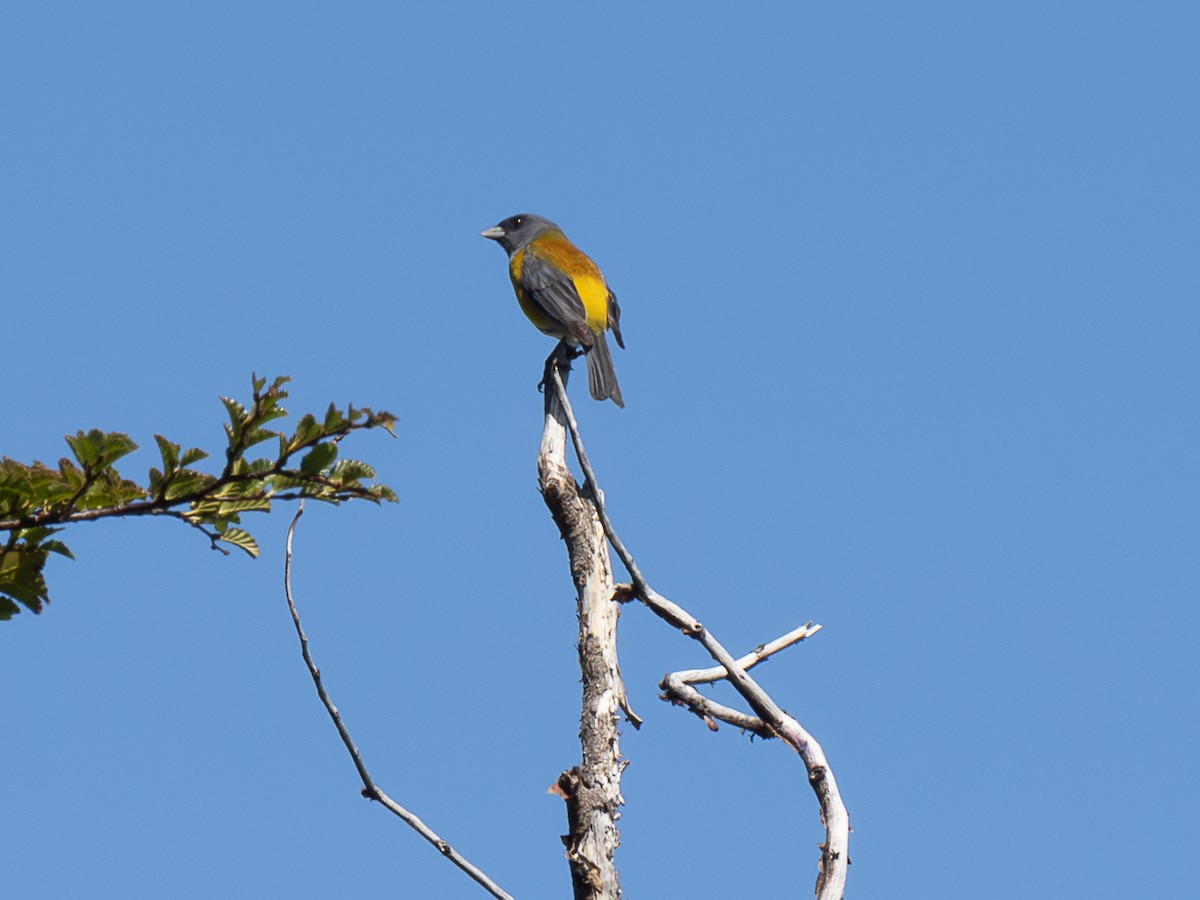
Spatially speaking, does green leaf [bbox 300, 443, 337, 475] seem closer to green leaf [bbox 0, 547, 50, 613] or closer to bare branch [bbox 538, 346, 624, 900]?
green leaf [bbox 0, 547, 50, 613]

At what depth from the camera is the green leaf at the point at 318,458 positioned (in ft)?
8.50

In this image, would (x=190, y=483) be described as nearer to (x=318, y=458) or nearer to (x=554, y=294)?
(x=318, y=458)

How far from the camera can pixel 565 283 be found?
8727 mm

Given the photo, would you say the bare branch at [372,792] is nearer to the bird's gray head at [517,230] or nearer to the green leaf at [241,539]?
the green leaf at [241,539]

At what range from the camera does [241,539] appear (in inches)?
107

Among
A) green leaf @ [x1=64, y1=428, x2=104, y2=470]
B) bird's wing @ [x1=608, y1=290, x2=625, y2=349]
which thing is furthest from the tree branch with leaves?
bird's wing @ [x1=608, y1=290, x2=625, y2=349]

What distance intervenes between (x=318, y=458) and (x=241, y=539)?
0.28 meters

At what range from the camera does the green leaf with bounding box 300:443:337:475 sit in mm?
2590

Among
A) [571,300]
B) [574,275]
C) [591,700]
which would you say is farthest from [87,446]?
[574,275]

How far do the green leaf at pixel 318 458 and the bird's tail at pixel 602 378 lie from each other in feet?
17.1

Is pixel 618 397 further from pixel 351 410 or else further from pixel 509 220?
pixel 351 410

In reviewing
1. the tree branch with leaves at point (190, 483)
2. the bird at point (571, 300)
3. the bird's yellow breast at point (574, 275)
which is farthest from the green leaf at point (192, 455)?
the bird's yellow breast at point (574, 275)

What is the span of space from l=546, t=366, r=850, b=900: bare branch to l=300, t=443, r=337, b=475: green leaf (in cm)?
89

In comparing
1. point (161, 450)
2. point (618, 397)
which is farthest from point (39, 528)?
point (618, 397)
